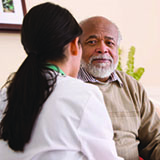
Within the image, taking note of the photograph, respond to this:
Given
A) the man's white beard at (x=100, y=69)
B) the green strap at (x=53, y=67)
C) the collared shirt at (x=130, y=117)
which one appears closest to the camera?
the green strap at (x=53, y=67)

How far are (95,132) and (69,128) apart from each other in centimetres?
10

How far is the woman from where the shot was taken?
0.81 metres

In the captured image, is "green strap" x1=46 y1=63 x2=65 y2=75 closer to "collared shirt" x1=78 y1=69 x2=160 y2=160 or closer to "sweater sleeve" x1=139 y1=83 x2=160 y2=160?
"collared shirt" x1=78 y1=69 x2=160 y2=160

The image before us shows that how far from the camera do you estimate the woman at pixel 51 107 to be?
814 mm

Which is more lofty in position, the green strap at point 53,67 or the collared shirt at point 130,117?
the green strap at point 53,67

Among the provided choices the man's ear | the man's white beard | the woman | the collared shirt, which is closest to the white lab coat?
the woman

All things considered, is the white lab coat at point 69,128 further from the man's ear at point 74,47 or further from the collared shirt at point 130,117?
the collared shirt at point 130,117

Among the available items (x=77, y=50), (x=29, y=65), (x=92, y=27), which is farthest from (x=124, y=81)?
(x=29, y=65)

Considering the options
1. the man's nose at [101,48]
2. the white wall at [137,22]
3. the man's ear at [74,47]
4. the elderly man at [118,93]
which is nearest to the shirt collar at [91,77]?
the elderly man at [118,93]

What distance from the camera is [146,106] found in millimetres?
1635

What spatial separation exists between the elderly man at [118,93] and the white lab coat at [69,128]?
63cm

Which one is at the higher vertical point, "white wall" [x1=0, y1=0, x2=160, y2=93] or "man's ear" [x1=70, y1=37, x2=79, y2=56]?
"man's ear" [x1=70, y1=37, x2=79, y2=56]

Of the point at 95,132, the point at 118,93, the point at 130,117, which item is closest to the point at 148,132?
the point at 130,117

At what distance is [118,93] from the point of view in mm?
1598
